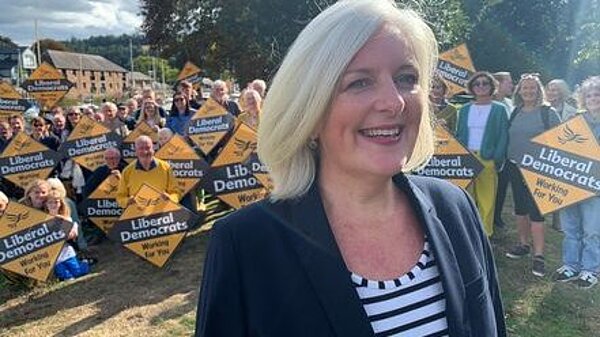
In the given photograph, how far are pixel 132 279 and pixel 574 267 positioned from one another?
4.60 m

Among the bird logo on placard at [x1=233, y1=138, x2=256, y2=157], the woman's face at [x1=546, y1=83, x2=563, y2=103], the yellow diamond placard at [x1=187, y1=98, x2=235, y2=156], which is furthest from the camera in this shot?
the yellow diamond placard at [x1=187, y1=98, x2=235, y2=156]

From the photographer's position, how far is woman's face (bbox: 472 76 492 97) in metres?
6.30

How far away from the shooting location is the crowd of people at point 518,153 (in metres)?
5.75

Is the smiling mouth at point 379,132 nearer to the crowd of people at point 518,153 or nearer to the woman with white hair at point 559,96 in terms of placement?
the crowd of people at point 518,153

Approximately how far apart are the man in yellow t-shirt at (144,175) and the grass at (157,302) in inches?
31.2

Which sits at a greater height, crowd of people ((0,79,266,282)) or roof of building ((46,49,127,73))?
crowd of people ((0,79,266,282))

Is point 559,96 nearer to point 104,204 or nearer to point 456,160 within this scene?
point 456,160

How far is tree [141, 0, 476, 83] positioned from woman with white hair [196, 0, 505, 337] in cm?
1448

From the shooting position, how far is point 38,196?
6.89m

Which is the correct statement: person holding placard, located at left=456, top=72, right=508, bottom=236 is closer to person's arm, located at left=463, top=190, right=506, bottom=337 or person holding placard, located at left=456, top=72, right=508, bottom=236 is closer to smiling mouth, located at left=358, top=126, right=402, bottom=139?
person's arm, located at left=463, top=190, right=506, bottom=337

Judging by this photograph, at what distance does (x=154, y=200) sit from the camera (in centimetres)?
697

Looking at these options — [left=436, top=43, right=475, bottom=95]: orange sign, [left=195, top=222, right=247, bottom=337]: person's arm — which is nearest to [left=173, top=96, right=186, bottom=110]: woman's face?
[left=436, top=43, right=475, bottom=95]: orange sign

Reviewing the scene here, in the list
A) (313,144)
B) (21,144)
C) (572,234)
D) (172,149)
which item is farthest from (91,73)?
(313,144)

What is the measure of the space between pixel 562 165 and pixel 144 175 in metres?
4.66
